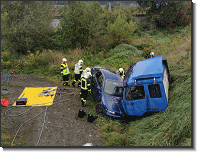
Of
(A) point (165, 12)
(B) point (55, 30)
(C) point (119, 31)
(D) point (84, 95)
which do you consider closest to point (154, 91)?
(D) point (84, 95)

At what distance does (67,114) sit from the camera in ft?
25.7

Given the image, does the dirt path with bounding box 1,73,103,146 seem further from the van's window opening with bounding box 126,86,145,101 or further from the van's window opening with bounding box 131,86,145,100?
the van's window opening with bounding box 131,86,145,100

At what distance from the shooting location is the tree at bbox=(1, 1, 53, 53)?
43.8 ft

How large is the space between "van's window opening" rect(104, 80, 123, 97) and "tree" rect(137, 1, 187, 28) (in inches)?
642

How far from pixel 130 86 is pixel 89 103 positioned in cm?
286

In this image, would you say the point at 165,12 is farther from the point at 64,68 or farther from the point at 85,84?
the point at 85,84

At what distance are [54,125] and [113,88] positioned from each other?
296 centimetres

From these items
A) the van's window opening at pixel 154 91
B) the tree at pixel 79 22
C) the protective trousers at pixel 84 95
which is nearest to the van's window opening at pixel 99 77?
the protective trousers at pixel 84 95

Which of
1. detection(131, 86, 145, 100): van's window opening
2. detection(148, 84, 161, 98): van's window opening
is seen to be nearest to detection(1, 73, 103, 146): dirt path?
detection(131, 86, 145, 100): van's window opening

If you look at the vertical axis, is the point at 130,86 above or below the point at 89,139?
above

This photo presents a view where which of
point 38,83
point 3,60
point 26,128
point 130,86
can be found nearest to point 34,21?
point 3,60

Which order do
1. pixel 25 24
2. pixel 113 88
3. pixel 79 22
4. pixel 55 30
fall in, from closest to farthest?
pixel 113 88 → pixel 25 24 → pixel 79 22 → pixel 55 30

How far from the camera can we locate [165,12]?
69.5ft

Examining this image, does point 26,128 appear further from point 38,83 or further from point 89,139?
point 38,83
